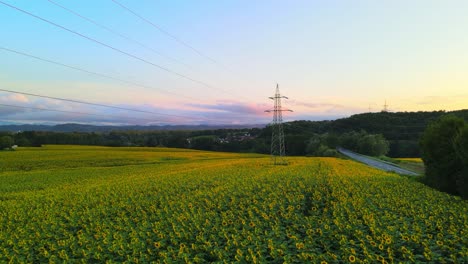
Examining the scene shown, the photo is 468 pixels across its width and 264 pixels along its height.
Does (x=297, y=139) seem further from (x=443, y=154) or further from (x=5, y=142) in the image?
(x=443, y=154)

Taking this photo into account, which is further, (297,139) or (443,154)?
(297,139)

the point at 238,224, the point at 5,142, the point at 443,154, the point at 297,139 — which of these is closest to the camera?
the point at 238,224

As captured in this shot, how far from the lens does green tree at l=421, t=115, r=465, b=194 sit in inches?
843

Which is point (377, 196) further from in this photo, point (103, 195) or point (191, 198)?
point (103, 195)

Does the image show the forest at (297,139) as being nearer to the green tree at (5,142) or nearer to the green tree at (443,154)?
the green tree at (5,142)

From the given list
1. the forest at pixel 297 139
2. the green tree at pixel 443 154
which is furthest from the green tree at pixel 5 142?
the green tree at pixel 443 154

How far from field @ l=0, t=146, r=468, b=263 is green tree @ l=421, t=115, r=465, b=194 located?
9.83ft

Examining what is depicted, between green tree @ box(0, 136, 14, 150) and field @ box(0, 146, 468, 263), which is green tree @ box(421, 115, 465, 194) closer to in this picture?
field @ box(0, 146, 468, 263)

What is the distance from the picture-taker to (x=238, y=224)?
12.8m

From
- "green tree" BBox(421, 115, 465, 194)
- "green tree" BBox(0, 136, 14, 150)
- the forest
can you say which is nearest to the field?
"green tree" BBox(421, 115, 465, 194)

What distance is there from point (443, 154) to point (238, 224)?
16763 mm

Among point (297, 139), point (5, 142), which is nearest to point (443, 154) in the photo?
point (5, 142)

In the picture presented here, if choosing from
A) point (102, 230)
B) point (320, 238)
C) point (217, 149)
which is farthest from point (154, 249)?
point (217, 149)

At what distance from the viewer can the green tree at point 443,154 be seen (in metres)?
21.4
